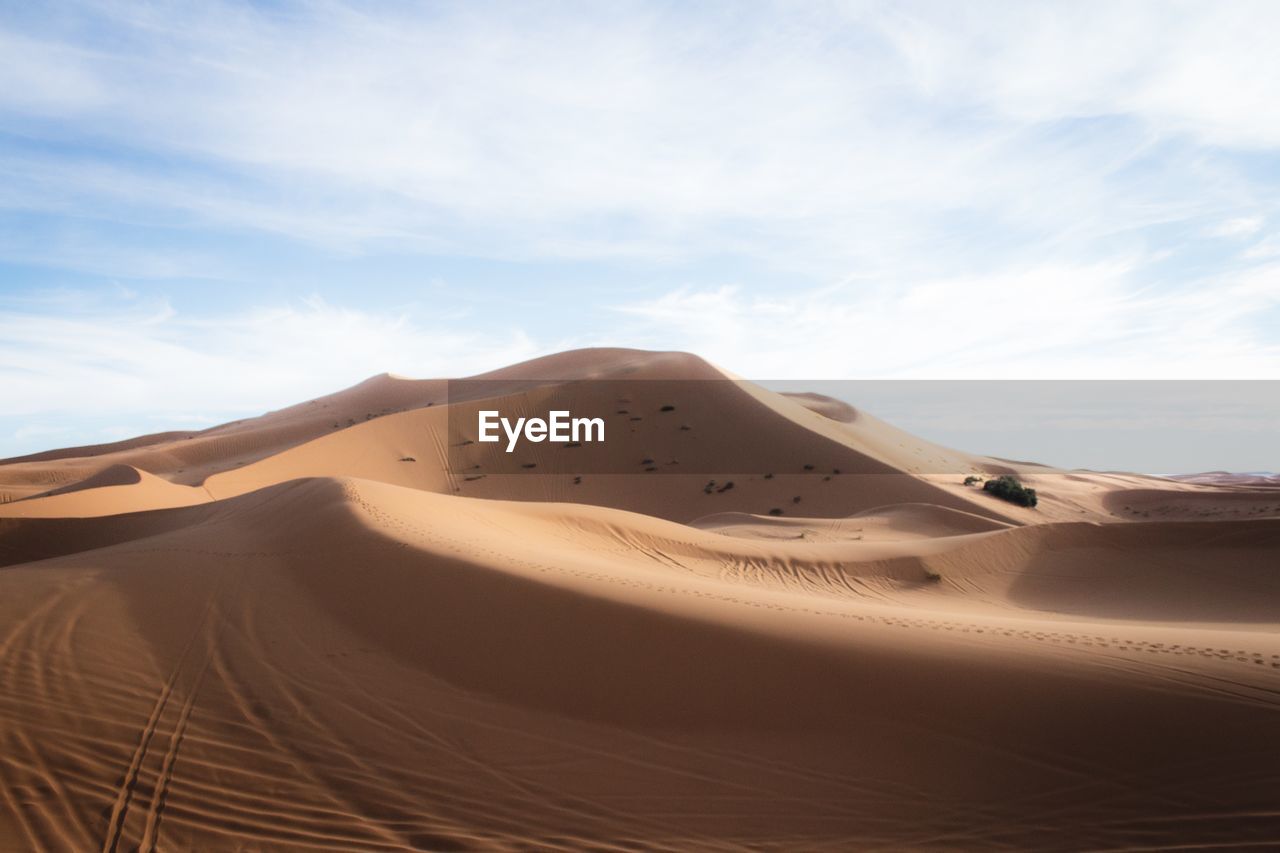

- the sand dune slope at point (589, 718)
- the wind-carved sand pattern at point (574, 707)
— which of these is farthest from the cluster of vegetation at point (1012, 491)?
the sand dune slope at point (589, 718)

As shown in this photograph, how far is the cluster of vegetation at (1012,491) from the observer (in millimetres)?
28594

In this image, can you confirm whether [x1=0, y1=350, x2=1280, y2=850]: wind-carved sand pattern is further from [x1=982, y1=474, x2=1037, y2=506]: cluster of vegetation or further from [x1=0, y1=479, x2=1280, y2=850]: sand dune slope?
[x1=982, y1=474, x2=1037, y2=506]: cluster of vegetation

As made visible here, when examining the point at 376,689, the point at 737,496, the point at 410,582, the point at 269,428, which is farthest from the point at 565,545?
the point at 269,428

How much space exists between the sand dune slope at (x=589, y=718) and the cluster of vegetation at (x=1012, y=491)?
20.4 m

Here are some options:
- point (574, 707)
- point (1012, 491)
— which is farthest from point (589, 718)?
→ point (1012, 491)

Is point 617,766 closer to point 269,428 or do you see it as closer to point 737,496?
point 737,496

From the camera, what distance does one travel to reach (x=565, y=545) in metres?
13.8

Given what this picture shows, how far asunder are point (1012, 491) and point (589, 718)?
27241 mm

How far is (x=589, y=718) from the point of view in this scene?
5.85m

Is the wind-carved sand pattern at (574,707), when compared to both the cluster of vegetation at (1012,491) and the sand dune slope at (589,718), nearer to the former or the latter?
the sand dune slope at (589,718)

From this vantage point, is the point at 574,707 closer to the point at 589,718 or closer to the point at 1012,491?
the point at 589,718

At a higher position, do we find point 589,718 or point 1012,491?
point 1012,491

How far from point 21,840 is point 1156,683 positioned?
704 cm

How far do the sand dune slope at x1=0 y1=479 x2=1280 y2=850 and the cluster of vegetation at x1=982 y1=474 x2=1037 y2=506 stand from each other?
20407 millimetres
